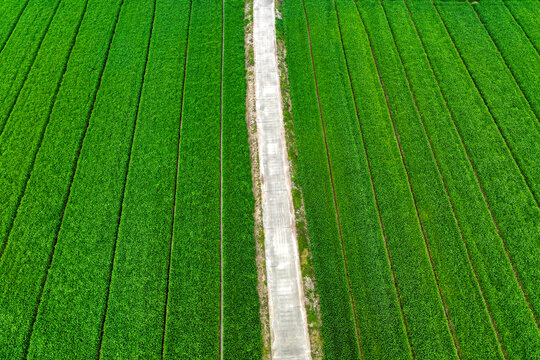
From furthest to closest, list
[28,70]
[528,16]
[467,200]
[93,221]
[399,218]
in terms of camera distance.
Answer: [528,16] → [28,70] → [467,200] → [399,218] → [93,221]

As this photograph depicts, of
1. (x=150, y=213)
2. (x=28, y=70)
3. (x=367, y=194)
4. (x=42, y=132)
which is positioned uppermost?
(x=28, y=70)

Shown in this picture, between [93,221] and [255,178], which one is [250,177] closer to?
[255,178]

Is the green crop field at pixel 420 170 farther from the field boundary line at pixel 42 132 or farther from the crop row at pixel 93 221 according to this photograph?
the field boundary line at pixel 42 132

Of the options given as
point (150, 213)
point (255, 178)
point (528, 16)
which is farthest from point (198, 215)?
point (528, 16)

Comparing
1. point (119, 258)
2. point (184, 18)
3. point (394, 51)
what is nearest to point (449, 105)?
point (394, 51)

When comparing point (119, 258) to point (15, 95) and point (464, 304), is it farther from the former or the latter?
point (464, 304)

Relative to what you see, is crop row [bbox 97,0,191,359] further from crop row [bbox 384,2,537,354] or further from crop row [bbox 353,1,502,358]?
crop row [bbox 384,2,537,354]
